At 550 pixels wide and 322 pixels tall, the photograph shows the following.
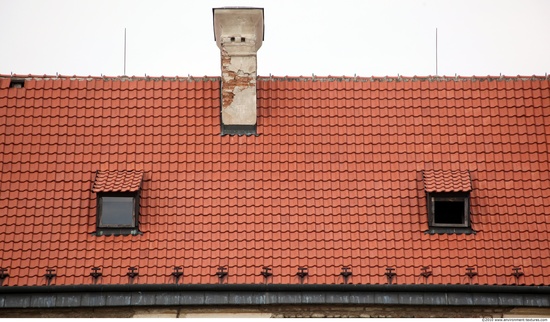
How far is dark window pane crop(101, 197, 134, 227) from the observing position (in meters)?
19.2

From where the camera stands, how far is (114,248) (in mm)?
18781

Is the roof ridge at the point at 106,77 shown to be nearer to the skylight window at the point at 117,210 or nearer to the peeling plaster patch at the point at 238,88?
the peeling plaster patch at the point at 238,88

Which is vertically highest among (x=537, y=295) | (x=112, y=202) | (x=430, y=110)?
(x=430, y=110)

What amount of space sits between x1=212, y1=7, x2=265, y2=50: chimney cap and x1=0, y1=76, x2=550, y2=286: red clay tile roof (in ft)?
3.15

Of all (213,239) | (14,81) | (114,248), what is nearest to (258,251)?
(213,239)

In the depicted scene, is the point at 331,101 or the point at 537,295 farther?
the point at 331,101

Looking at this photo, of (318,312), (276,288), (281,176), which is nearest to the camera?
(276,288)

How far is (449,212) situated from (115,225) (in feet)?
18.6

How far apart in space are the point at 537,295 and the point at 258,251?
4.60m

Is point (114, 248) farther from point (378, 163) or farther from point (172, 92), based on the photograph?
point (378, 163)

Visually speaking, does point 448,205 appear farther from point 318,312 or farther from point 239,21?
point 239,21

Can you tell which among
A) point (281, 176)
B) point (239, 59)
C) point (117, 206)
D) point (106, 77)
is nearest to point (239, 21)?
point (239, 59)

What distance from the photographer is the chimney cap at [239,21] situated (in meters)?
20.9

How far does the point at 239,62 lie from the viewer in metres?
20.8
